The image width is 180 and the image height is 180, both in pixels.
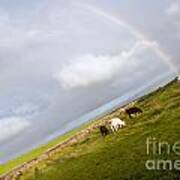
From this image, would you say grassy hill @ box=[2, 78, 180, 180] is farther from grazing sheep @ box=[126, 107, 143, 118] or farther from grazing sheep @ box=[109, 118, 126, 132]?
grazing sheep @ box=[126, 107, 143, 118]

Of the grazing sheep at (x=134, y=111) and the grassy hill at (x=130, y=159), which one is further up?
the grazing sheep at (x=134, y=111)

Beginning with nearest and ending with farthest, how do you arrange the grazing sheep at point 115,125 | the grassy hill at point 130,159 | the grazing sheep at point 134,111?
the grassy hill at point 130,159 → the grazing sheep at point 115,125 → the grazing sheep at point 134,111

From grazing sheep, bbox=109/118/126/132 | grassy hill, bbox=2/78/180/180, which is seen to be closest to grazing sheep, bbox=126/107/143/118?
grazing sheep, bbox=109/118/126/132

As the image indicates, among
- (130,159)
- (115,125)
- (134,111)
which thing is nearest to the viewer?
(130,159)

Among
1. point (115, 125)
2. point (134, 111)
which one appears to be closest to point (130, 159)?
point (115, 125)

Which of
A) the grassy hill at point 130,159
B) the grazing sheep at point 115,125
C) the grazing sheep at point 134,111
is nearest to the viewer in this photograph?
the grassy hill at point 130,159

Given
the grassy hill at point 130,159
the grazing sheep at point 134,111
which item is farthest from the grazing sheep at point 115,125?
the grassy hill at point 130,159

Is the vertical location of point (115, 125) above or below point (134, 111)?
below

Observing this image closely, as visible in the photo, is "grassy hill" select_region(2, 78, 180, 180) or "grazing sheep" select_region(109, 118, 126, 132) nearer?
"grassy hill" select_region(2, 78, 180, 180)

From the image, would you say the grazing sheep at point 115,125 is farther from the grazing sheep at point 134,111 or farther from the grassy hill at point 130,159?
the grassy hill at point 130,159

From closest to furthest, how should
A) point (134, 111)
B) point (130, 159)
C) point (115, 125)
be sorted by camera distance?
point (130, 159), point (115, 125), point (134, 111)

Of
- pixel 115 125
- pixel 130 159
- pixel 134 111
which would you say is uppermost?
pixel 134 111

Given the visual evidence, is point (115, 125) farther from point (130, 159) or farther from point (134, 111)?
point (130, 159)

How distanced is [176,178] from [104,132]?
120 ft
